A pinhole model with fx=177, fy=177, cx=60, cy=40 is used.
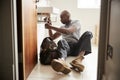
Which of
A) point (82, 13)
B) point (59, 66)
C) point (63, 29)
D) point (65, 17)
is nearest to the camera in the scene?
point (59, 66)

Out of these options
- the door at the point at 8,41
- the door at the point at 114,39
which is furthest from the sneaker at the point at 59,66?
the door at the point at 114,39

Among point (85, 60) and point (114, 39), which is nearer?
point (114, 39)

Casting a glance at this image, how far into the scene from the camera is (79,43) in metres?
2.77

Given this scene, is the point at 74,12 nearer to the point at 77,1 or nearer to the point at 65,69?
the point at 77,1

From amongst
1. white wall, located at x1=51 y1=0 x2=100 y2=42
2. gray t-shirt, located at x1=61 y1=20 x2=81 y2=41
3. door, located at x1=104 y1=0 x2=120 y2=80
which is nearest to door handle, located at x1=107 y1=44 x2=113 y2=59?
door, located at x1=104 y1=0 x2=120 y2=80

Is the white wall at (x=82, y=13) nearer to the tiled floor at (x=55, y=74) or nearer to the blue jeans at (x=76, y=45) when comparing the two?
the blue jeans at (x=76, y=45)

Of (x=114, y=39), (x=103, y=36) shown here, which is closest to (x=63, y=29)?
(x=103, y=36)

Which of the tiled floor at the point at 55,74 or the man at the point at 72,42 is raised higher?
the man at the point at 72,42

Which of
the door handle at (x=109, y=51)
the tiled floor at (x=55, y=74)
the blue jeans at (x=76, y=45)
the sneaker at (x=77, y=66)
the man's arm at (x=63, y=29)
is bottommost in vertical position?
the tiled floor at (x=55, y=74)

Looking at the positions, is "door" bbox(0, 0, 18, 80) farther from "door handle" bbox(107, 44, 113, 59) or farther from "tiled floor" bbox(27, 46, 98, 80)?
"door handle" bbox(107, 44, 113, 59)

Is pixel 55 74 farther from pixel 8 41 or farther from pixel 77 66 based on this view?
pixel 8 41

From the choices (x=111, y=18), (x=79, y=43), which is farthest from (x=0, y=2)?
(x=79, y=43)

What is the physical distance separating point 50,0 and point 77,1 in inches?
29.1

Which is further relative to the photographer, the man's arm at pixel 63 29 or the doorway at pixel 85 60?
the man's arm at pixel 63 29
